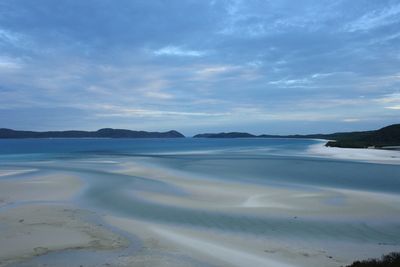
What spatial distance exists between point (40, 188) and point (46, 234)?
10.5m

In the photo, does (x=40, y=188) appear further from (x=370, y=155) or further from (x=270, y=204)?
(x=370, y=155)

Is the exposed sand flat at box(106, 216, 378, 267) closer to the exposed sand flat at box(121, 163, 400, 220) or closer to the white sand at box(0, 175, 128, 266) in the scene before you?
the white sand at box(0, 175, 128, 266)

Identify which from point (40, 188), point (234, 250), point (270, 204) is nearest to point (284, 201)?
point (270, 204)

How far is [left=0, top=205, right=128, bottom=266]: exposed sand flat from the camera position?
9.24 meters

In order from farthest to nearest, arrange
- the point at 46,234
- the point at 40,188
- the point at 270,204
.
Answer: the point at 40,188 → the point at 270,204 → the point at 46,234

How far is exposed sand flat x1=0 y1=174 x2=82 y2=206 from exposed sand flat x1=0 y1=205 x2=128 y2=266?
317 cm

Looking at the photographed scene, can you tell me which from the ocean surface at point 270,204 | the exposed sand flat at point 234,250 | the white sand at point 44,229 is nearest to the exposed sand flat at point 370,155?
the ocean surface at point 270,204

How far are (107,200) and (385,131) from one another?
75.3 meters

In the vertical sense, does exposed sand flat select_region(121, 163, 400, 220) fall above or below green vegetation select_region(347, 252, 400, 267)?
below

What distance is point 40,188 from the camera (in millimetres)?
20250

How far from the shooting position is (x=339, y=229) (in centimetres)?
1138

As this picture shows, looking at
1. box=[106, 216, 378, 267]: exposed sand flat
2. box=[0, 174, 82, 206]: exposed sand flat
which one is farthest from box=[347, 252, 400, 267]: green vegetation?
box=[0, 174, 82, 206]: exposed sand flat

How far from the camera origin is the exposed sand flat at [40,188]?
17.1 metres

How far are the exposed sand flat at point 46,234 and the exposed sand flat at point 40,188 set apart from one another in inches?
125
